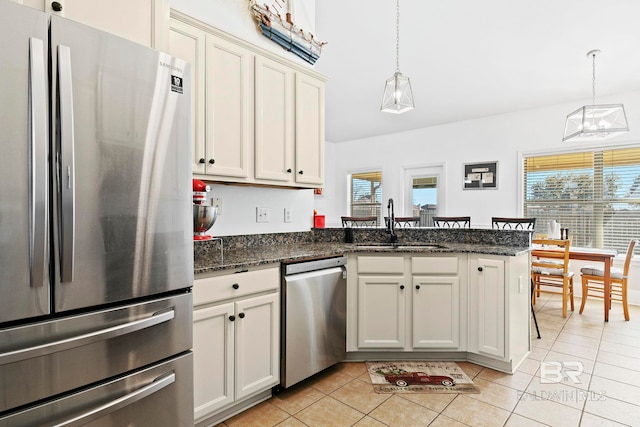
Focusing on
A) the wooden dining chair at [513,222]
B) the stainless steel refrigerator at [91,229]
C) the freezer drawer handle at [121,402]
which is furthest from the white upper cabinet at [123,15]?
the wooden dining chair at [513,222]

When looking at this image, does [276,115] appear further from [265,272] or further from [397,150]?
[397,150]

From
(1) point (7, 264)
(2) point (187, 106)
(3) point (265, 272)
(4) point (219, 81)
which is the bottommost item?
(3) point (265, 272)

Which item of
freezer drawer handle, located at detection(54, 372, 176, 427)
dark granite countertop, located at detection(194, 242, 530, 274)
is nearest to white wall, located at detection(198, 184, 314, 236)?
dark granite countertop, located at detection(194, 242, 530, 274)

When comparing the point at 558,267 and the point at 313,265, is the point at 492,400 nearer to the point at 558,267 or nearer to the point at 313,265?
the point at 313,265

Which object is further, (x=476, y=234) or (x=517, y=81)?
(x=517, y=81)

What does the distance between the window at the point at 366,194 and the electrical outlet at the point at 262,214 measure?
4.46m

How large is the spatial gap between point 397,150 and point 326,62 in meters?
2.97

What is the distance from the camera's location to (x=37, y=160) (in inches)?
41.4

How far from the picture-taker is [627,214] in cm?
442

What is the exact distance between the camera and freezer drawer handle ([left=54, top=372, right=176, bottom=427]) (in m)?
1.15

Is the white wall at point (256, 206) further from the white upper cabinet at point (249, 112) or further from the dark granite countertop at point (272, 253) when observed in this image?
the white upper cabinet at point (249, 112)

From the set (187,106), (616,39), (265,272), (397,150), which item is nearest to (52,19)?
(187,106)

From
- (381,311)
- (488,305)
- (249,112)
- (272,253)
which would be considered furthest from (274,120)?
(488,305)

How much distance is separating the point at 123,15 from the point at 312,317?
189 centimetres
